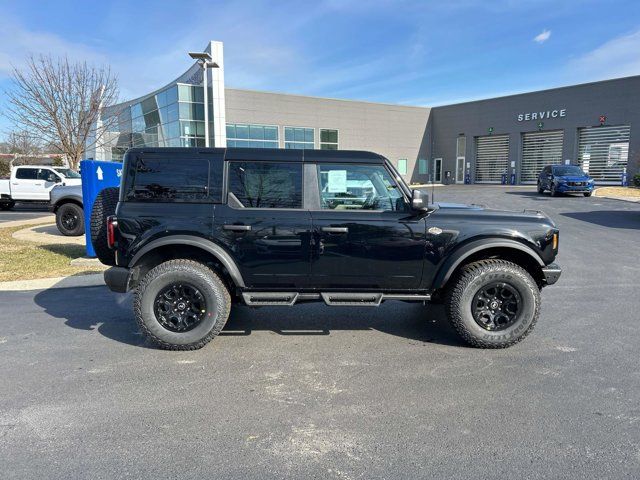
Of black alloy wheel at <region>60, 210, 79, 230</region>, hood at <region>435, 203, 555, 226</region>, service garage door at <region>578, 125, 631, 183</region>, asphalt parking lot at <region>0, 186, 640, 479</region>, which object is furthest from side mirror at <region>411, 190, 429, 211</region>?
service garage door at <region>578, 125, 631, 183</region>

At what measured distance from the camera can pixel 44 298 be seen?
633 centimetres

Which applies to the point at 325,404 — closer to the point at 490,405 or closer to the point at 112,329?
the point at 490,405

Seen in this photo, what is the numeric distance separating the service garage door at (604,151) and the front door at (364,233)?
120ft

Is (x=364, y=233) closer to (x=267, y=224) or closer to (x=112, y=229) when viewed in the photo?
(x=267, y=224)

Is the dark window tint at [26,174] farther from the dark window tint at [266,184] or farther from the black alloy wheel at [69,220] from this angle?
the dark window tint at [266,184]

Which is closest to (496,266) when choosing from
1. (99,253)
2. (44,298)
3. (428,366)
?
(428,366)

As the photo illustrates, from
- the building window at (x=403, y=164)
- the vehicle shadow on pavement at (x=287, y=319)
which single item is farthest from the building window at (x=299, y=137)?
the vehicle shadow on pavement at (x=287, y=319)

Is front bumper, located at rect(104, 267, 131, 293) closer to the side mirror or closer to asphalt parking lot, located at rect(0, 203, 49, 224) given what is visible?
the side mirror

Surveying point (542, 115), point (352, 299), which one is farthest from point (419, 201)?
point (542, 115)

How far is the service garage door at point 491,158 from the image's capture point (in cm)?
4081

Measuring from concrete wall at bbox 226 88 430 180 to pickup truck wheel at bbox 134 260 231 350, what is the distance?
36.7m

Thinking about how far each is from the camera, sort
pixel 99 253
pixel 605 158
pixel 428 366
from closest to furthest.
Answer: pixel 428 366, pixel 99 253, pixel 605 158

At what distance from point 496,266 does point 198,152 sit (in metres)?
3.21

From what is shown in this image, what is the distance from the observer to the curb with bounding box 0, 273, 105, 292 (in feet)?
22.7
